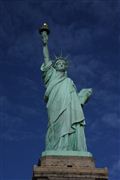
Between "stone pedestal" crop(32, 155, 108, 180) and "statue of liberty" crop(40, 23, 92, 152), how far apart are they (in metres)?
0.72

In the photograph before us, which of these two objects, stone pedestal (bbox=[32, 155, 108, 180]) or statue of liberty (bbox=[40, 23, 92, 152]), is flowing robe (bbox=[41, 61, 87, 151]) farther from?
stone pedestal (bbox=[32, 155, 108, 180])

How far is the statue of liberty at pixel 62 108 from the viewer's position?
22.1 metres

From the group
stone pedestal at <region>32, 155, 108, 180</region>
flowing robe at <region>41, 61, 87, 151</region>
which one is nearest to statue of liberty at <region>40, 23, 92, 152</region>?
flowing robe at <region>41, 61, 87, 151</region>

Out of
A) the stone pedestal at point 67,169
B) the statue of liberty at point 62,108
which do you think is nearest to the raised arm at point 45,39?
the statue of liberty at point 62,108

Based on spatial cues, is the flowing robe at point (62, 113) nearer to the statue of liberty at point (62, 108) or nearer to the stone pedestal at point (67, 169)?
the statue of liberty at point (62, 108)

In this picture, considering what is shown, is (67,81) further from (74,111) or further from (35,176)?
(35,176)

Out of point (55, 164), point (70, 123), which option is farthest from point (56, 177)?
point (70, 123)

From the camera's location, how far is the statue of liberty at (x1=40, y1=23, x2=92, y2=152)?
72.6ft

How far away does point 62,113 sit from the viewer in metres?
22.8

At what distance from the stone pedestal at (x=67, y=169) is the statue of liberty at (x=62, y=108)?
2.36 feet

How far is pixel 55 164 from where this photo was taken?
826 inches

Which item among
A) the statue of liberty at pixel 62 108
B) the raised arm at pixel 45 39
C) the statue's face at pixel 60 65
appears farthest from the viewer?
the raised arm at pixel 45 39

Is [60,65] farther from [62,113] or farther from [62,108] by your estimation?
[62,113]

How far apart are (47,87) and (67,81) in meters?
0.97
